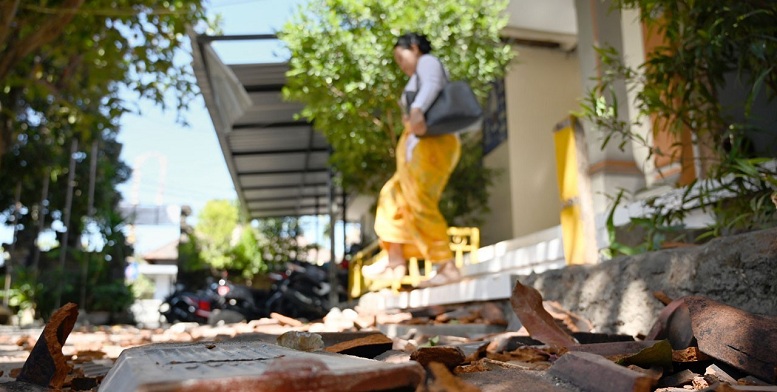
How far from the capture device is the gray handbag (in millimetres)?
4922

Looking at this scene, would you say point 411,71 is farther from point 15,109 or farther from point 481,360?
point 15,109

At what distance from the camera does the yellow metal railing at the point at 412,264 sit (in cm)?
620

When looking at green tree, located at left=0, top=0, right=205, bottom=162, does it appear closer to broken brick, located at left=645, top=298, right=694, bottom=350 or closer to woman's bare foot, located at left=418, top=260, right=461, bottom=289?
woman's bare foot, located at left=418, top=260, right=461, bottom=289

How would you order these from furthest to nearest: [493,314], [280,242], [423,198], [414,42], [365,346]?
[280,242] → [414,42] → [423,198] → [493,314] → [365,346]

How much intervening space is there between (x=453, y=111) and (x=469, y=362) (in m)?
3.27

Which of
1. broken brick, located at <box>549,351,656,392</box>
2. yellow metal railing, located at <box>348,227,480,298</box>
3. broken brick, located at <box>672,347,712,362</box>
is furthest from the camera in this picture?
yellow metal railing, located at <box>348,227,480,298</box>

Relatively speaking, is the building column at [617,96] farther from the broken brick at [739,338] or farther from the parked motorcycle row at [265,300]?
the parked motorcycle row at [265,300]

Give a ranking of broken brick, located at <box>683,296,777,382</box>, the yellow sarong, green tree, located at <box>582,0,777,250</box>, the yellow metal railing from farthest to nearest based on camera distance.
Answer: the yellow metal railing < the yellow sarong < green tree, located at <box>582,0,777,250</box> < broken brick, located at <box>683,296,777,382</box>

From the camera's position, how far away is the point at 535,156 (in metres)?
11.1

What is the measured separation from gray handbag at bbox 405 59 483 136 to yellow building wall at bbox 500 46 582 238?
5868 millimetres

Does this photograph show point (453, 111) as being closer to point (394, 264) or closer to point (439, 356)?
point (394, 264)

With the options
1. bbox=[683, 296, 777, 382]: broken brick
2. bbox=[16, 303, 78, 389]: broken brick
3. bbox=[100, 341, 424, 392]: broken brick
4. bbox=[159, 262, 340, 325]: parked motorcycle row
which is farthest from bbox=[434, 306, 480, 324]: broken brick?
bbox=[159, 262, 340, 325]: parked motorcycle row

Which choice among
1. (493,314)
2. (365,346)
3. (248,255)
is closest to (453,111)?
(493,314)

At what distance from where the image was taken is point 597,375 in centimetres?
134
